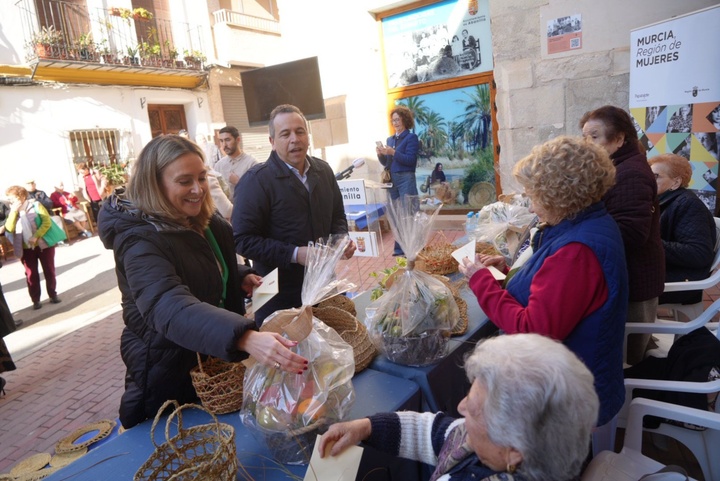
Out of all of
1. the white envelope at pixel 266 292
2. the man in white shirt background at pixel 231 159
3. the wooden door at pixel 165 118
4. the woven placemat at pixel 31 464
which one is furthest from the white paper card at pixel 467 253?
the wooden door at pixel 165 118

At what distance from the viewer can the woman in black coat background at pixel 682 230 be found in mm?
2857

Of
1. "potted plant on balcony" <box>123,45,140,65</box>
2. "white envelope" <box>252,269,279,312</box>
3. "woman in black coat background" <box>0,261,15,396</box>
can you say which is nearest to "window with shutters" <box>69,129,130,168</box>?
"potted plant on balcony" <box>123,45,140,65</box>

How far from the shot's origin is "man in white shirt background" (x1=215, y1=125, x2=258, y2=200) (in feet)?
18.7

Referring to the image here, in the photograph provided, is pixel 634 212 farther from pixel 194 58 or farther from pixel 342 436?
pixel 194 58

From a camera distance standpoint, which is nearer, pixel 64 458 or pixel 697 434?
pixel 697 434

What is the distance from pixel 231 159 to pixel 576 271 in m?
5.12

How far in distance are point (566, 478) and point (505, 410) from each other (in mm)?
216

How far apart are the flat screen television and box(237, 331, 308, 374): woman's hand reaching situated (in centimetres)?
628

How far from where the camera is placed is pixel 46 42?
11.0 m

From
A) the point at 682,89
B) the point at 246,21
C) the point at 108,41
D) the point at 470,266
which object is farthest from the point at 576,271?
the point at 246,21

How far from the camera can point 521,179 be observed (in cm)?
176

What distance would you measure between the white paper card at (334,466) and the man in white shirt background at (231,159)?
4805 mm

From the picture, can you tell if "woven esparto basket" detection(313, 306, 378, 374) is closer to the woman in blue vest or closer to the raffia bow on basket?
the raffia bow on basket

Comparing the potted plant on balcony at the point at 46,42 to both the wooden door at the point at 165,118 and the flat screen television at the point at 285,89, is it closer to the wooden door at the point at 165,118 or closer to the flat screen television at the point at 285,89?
the wooden door at the point at 165,118
